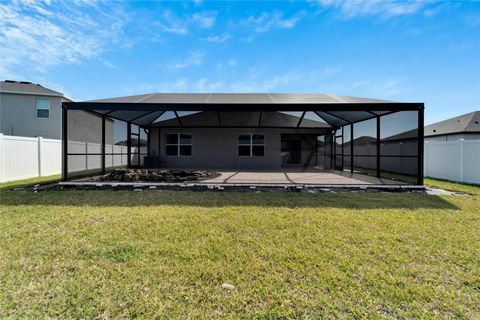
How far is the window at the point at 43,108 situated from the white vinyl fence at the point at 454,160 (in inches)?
815

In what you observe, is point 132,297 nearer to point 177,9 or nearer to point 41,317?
point 41,317

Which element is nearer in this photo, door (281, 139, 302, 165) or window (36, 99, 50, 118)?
window (36, 99, 50, 118)

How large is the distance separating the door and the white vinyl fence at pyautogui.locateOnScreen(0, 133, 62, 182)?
38.5ft

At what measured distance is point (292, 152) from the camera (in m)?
14.2

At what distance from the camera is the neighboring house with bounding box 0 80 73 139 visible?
12867 millimetres

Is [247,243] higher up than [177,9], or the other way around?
[177,9]

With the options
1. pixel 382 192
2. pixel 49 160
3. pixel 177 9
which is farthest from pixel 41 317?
pixel 49 160

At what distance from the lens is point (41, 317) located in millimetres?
1579

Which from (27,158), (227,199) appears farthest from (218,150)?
(27,158)

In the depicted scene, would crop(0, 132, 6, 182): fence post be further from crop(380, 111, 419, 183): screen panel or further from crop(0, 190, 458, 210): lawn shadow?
crop(380, 111, 419, 183): screen panel

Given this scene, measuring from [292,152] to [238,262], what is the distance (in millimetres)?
12505

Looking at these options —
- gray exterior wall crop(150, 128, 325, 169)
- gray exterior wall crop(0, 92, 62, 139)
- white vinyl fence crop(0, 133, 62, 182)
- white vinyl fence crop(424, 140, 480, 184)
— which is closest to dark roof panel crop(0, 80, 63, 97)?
gray exterior wall crop(0, 92, 62, 139)

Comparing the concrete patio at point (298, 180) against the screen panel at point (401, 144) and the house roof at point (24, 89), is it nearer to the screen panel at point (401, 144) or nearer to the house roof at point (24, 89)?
the screen panel at point (401, 144)

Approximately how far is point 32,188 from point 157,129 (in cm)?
706
